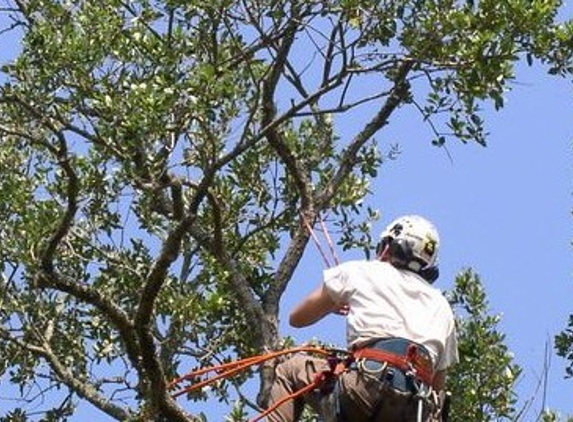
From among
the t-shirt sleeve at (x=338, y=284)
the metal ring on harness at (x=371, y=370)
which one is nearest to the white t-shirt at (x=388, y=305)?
the t-shirt sleeve at (x=338, y=284)

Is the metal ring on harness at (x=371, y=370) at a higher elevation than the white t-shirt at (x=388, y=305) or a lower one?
lower

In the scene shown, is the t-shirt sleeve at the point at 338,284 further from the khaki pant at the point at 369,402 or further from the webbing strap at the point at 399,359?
the khaki pant at the point at 369,402

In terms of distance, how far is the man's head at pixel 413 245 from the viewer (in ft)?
30.6

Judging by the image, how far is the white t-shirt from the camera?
9.05m

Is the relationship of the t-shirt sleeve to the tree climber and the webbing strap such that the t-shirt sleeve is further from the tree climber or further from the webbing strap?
the webbing strap

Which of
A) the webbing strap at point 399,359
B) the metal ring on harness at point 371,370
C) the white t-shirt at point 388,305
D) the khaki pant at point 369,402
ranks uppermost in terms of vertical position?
the white t-shirt at point 388,305

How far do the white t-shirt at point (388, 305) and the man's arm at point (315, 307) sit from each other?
0.13 ft

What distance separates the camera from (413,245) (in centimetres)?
931

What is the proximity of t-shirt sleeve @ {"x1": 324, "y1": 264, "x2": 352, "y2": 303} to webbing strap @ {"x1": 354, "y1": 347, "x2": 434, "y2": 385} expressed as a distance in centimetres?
31

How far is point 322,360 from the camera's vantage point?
918 cm

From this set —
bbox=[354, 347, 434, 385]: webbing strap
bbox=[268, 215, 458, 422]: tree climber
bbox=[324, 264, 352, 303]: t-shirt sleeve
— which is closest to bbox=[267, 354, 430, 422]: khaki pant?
bbox=[268, 215, 458, 422]: tree climber

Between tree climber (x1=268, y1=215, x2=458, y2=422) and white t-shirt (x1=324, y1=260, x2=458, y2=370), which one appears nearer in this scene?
tree climber (x1=268, y1=215, x2=458, y2=422)

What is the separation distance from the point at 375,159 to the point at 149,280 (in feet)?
11.9

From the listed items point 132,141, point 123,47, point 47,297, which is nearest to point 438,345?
point 132,141
